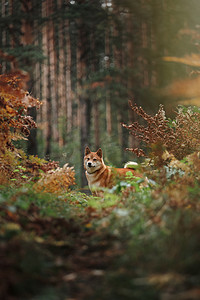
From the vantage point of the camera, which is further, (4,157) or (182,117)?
(182,117)

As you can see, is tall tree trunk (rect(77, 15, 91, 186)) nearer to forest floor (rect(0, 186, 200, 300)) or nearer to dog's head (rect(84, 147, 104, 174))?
dog's head (rect(84, 147, 104, 174))

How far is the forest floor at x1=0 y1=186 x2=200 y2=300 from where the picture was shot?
6.68 ft

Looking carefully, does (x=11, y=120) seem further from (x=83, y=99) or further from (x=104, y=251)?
(x=83, y=99)

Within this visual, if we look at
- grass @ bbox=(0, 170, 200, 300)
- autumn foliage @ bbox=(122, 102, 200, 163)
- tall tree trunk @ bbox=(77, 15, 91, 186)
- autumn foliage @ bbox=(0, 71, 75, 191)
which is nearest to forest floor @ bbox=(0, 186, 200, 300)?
grass @ bbox=(0, 170, 200, 300)

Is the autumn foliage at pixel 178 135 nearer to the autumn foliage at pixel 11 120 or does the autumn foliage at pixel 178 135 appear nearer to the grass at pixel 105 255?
the autumn foliage at pixel 11 120

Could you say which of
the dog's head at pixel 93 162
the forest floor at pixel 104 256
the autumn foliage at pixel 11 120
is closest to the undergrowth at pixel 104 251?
the forest floor at pixel 104 256

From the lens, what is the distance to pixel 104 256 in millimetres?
2703

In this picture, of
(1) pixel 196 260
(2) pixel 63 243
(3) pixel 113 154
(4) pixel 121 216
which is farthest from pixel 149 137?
(3) pixel 113 154

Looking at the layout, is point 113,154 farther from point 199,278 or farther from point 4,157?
point 199,278

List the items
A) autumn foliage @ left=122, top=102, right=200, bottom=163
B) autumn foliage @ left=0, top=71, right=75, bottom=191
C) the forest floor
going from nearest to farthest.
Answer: the forest floor, autumn foliage @ left=0, top=71, right=75, bottom=191, autumn foliage @ left=122, top=102, right=200, bottom=163

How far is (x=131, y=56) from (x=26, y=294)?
17065 millimetres

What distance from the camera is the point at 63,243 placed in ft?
9.45

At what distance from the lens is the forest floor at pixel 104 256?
204 cm

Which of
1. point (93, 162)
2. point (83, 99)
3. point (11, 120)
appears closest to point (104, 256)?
point (11, 120)
